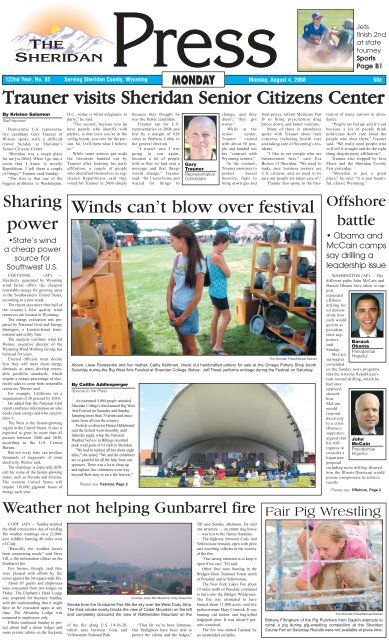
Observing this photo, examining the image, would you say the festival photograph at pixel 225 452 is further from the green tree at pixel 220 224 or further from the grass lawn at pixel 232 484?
the green tree at pixel 220 224

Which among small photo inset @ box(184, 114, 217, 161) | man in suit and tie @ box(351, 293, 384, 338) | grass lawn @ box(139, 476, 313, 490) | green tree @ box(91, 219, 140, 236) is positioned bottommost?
grass lawn @ box(139, 476, 313, 490)

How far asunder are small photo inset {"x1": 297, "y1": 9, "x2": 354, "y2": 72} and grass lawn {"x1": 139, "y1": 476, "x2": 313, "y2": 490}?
77.7 inches

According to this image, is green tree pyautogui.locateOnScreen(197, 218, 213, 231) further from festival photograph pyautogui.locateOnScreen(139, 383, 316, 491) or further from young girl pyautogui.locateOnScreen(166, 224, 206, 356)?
festival photograph pyautogui.locateOnScreen(139, 383, 316, 491)

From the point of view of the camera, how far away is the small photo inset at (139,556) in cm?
354

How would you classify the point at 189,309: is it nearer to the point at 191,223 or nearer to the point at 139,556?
the point at 191,223

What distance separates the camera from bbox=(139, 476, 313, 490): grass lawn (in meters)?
3.55

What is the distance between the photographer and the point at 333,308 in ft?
11.7

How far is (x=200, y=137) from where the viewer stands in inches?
139

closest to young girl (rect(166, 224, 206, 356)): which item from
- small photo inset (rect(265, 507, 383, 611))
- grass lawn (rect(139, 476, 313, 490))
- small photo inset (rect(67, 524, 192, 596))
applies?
grass lawn (rect(139, 476, 313, 490))

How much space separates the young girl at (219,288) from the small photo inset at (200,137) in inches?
15.4

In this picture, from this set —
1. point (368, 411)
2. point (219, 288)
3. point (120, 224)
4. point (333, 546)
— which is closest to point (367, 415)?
point (368, 411)

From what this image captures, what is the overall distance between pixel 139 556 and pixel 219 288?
4.38 ft

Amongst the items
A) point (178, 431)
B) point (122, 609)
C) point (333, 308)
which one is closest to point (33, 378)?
point (178, 431)

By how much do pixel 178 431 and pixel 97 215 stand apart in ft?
3.73
